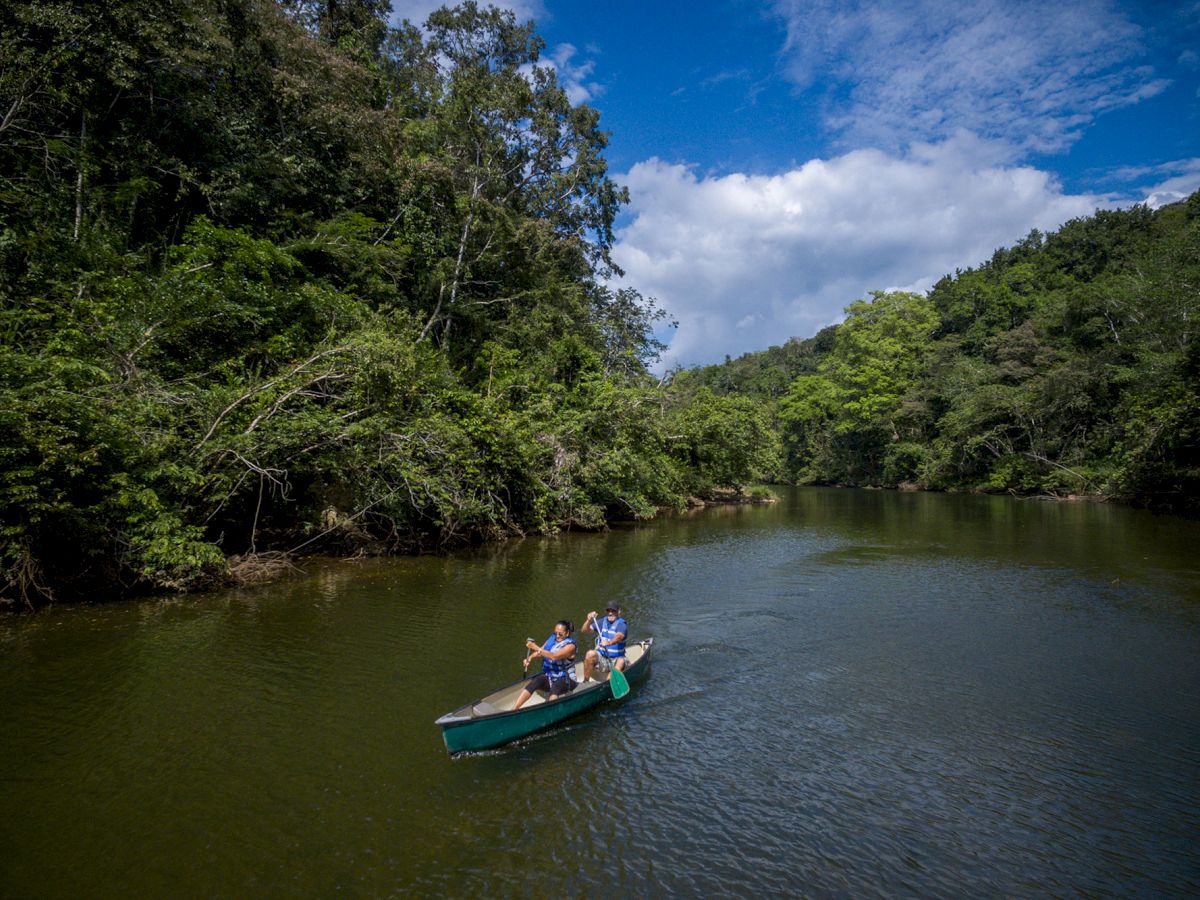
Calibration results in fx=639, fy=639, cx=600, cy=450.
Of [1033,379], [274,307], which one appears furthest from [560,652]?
[1033,379]

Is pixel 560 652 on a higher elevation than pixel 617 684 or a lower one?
higher

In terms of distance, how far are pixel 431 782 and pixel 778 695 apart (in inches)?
201

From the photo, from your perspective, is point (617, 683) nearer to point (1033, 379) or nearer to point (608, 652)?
point (608, 652)

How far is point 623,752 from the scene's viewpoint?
769 centimetres

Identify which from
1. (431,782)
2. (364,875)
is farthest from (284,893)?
(431,782)

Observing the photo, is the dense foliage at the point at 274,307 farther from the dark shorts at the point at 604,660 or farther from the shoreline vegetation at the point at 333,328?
the dark shorts at the point at 604,660

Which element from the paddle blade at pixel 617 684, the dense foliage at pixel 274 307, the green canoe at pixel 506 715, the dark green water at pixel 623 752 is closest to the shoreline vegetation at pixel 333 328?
the dense foliage at pixel 274 307

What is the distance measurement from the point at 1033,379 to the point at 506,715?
48823 mm

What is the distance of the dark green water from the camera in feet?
18.1

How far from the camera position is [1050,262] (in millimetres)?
60000

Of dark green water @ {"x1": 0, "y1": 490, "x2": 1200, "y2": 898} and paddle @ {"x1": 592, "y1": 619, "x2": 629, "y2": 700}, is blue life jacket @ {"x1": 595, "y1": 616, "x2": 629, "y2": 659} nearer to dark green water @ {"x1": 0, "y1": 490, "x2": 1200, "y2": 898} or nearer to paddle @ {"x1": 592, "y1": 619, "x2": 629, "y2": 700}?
paddle @ {"x1": 592, "y1": 619, "x2": 629, "y2": 700}

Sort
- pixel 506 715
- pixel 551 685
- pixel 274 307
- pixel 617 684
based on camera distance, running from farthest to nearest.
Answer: pixel 274 307 < pixel 617 684 < pixel 551 685 < pixel 506 715

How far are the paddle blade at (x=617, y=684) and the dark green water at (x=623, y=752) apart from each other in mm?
248

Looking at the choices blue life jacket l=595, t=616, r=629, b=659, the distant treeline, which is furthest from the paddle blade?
the distant treeline
